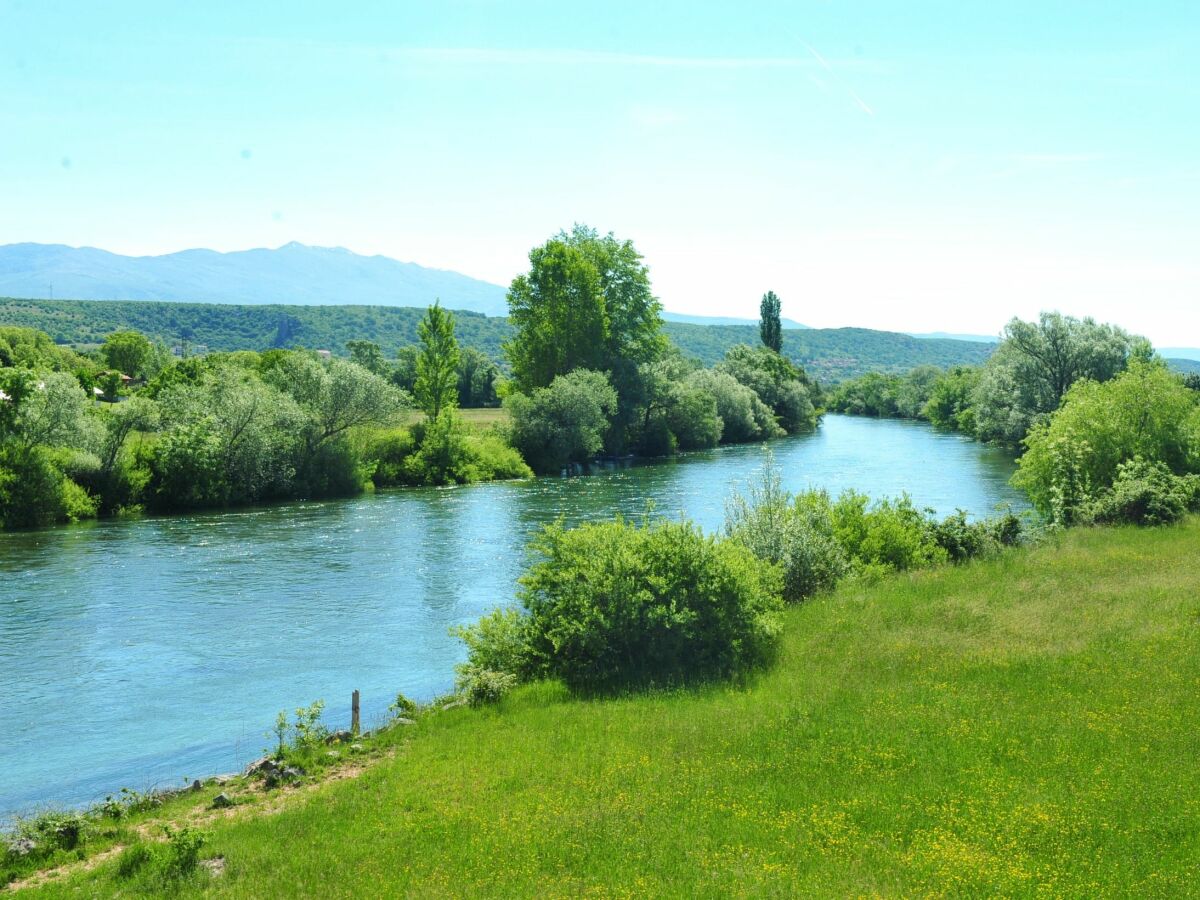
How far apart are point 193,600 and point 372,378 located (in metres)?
29.8

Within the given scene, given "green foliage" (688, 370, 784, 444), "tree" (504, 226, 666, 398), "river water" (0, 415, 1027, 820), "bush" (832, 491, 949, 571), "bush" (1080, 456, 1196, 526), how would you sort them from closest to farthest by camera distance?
"river water" (0, 415, 1027, 820) → "bush" (832, 491, 949, 571) → "bush" (1080, 456, 1196, 526) → "tree" (504, 226, 666, 398) → "green foliage" (688, 370, 784, 444)

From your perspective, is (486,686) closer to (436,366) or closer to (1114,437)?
(1114,437)

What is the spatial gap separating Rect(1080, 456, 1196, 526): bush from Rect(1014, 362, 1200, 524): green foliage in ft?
6.93

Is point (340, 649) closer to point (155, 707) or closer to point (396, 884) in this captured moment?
point (155, 707)

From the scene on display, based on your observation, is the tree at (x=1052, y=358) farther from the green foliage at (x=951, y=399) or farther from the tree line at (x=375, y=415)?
the green foliage at (x=951, y=399)

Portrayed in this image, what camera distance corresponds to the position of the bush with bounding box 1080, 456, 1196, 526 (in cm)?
3345

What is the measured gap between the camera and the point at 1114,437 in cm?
3853

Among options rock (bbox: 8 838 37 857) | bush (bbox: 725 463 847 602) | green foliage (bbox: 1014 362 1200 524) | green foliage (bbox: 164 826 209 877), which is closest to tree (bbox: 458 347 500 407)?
green foliage (bbox: 1014 362 1200 524)

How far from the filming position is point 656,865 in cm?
1114

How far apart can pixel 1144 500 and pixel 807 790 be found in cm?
2735

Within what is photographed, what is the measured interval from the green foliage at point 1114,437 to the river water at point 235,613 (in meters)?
4.82

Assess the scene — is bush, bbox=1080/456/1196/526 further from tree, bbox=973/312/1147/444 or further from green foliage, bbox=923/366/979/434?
green foliage, bbox=923/366/979/434

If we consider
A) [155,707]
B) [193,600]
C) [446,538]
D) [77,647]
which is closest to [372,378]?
[446,538]

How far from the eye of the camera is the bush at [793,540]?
2561 centimetres
